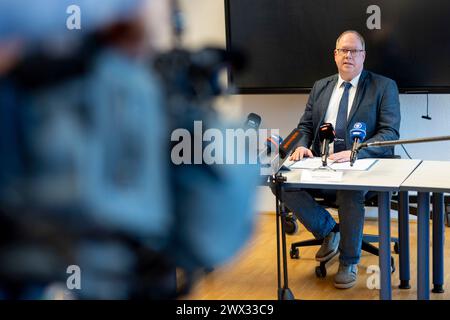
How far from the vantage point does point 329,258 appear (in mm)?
3332

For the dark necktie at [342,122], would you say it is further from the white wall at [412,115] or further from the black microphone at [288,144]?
the black microphone at [288,144]

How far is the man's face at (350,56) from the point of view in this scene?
333 centimetres

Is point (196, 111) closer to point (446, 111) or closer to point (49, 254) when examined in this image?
point (49, 254)

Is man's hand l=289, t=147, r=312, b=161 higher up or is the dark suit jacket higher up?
the dark suit jacket

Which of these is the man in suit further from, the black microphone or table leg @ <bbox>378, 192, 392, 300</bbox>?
the black microphone

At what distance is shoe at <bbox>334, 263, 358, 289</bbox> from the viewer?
3.13 m

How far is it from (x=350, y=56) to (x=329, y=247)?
3.10ft

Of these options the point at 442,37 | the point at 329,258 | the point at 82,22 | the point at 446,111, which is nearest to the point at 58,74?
the point at 82,22

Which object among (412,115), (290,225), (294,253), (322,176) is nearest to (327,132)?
(322,176)

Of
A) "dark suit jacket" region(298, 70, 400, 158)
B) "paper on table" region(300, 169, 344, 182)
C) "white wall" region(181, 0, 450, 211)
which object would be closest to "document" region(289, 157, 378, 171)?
"paper on table" region(300, 169, 344, 182)

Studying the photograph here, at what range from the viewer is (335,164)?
9.41 feet

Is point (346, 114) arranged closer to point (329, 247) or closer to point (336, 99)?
point (336, 99)

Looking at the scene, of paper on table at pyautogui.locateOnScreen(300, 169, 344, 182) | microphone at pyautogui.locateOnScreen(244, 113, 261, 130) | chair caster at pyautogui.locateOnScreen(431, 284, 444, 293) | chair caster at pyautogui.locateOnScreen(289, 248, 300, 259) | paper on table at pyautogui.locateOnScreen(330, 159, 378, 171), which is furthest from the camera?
chair caster at pyautogui.locateOnScreen(289, 248, 300, 259)

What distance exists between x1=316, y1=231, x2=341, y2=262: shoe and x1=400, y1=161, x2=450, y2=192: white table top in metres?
0.61
